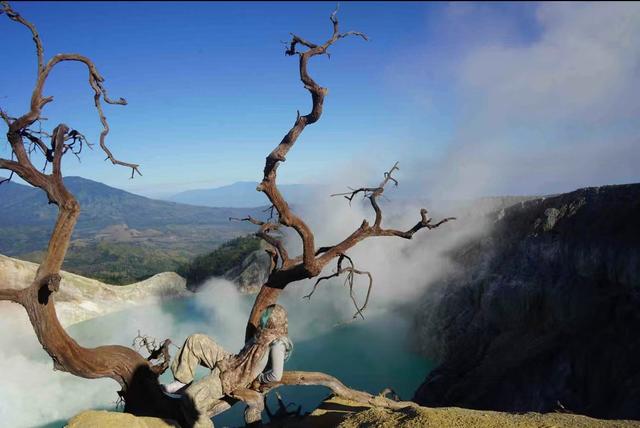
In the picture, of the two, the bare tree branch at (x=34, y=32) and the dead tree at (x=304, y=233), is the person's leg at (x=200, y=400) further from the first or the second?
the bare tree branch at (x=34, y=32)

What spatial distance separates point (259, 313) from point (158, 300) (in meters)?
40.0

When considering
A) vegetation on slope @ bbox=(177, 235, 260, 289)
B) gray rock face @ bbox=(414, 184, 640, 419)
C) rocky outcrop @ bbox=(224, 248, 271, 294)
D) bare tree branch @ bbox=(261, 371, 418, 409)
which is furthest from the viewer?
vegetation on slope @ bbox=(177, 235, 260, 289)

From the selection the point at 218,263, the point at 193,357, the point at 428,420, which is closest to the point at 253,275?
the point at 218,263

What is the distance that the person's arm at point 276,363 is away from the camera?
20.7 feet

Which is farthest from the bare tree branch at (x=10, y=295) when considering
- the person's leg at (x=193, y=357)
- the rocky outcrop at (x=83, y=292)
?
the rocky outcrop at (x=83, y=292)

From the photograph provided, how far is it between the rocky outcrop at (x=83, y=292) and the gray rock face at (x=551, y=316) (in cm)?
2648

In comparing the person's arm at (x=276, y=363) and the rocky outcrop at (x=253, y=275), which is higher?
the person's arm at (x=276, y=363)

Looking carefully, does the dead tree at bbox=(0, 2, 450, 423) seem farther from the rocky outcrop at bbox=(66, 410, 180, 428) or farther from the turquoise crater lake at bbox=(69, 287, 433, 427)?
the turquoise crater lake at bbox=(69, 287, 433, 427)

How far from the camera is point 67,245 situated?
6.07 metres

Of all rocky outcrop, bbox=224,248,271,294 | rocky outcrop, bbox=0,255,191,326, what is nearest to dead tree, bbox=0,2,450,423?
rocky outcrop, bbox=0,255,191,326

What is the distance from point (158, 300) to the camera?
43.8 metres

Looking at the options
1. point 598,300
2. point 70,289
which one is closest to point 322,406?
point 598,300

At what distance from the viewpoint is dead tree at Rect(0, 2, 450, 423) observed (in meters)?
5.88

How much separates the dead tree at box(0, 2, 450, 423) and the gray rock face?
774 cm
